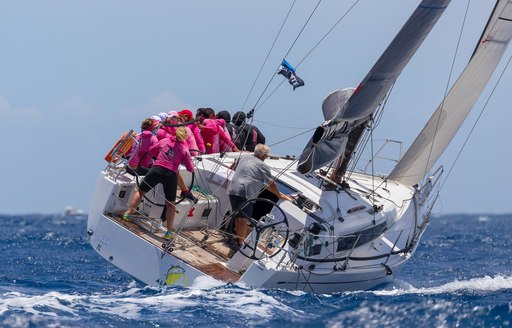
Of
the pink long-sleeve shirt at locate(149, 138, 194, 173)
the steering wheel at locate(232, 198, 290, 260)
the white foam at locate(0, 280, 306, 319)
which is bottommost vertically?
the white foam at locate(0, 280, 306, 319)

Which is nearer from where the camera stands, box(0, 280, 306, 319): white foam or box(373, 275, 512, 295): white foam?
box(0, 280, 306, 319): white foam

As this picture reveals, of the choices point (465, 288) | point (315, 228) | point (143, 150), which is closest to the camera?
point (315, 228)

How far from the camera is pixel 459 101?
573 inches

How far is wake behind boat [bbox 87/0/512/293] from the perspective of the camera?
10.8 m

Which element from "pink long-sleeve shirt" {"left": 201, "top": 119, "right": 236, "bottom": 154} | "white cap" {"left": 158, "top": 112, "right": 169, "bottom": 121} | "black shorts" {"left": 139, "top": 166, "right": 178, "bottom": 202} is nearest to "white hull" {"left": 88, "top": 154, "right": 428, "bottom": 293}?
"black shorts" {"left": 139, "top": 166, "right": 178, "bottom": 202}

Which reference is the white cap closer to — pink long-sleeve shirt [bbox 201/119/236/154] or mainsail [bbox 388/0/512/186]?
pink long-sleeve shirt [bbox 201/119/236/154]

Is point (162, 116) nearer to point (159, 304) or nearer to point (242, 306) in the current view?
point (159, 304)

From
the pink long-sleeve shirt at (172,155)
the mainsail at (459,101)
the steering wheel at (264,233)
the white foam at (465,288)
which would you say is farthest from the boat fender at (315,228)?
the mainsail at (459,101)

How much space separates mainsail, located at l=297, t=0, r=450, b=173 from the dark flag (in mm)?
1991

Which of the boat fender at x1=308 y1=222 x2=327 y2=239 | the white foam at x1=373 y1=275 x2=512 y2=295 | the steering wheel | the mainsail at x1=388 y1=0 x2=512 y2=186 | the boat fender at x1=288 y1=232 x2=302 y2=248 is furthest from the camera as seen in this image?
the mainsail at x1=388 y1=0 x2=512 y2=186

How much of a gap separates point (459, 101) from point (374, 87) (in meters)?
3.59

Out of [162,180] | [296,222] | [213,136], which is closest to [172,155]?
[162,180]

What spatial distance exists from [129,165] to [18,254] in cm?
745

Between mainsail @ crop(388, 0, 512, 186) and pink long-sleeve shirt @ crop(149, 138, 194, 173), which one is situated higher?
mainsail @ crop(388, 0, 512, 186)
